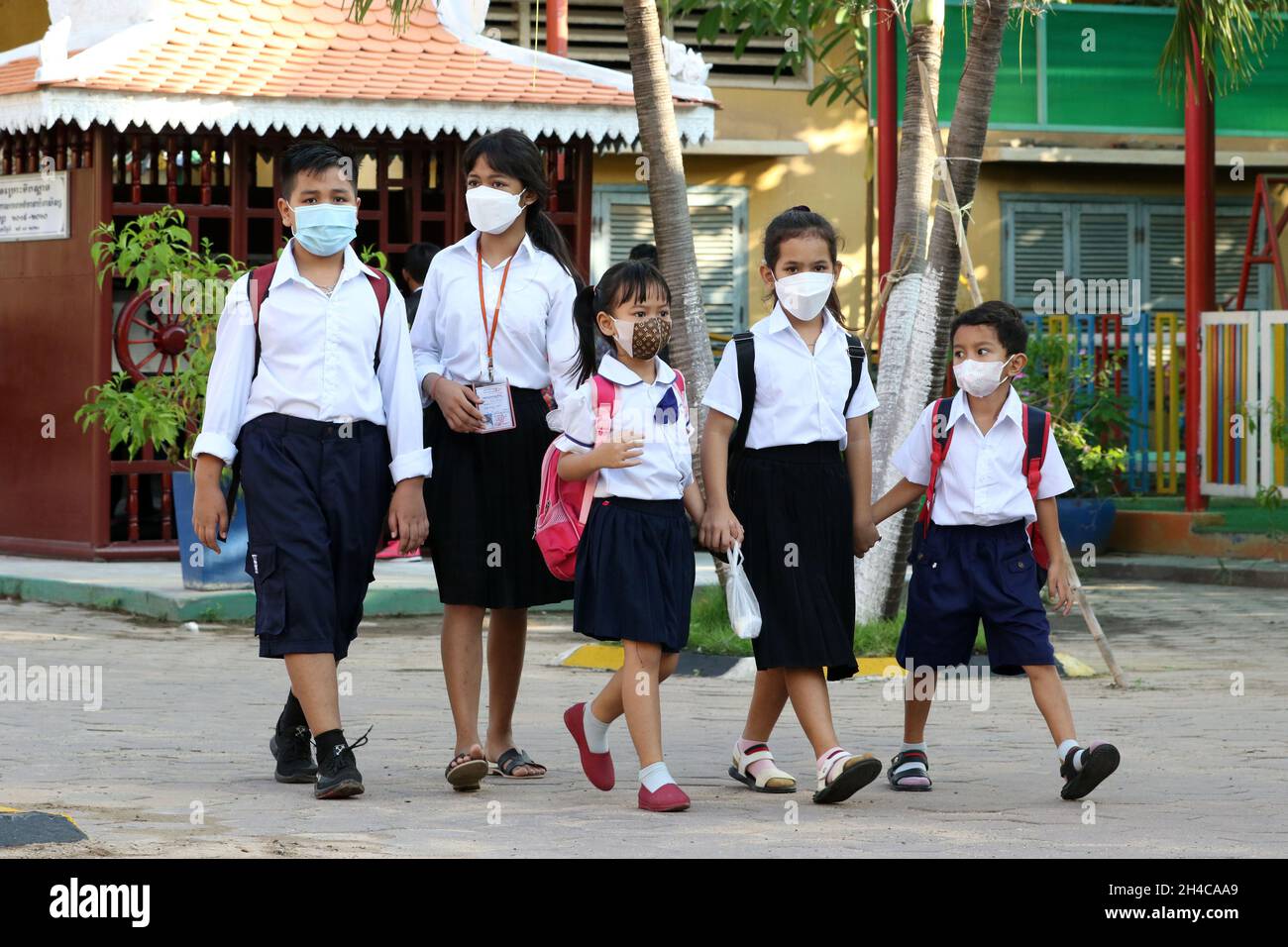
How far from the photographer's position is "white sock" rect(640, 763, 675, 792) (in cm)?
585

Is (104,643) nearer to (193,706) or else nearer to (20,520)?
(193,706)

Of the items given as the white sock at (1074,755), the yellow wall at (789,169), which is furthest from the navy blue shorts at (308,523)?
the yellow wall at (789,169)

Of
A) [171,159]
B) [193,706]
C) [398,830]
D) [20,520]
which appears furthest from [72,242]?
[398,830]

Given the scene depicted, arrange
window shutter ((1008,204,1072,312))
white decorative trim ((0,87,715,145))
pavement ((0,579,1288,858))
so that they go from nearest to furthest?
pavement ((0,579,1288,858)) → white decorative trim ((0,87,715,145)) → window shutter ((1008,204,1072,312))

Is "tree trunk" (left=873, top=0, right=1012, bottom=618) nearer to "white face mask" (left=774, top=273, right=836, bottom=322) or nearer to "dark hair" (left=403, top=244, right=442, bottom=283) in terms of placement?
"dark hair" (left=403, top=244, right=442, bottom=283)

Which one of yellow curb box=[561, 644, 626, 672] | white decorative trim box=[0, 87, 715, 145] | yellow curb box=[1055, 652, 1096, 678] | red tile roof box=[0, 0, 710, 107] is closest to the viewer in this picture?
yellow curb box=[1055, 652, 1096, 678]

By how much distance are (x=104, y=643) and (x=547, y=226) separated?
16.2 feet

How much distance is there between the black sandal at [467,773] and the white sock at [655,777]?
51 cm

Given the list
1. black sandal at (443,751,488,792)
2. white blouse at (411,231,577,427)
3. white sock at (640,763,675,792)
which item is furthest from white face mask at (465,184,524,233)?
white sock at (640,763,675,792)

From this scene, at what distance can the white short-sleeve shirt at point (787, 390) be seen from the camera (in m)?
6.22

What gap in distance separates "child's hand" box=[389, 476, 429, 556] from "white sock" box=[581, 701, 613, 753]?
71 cm

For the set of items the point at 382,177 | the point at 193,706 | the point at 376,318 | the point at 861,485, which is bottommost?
the point at 193,706

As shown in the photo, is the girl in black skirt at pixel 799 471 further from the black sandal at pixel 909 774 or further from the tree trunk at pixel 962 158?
the tree trunk at pixel 962 158

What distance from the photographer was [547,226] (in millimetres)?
6594
